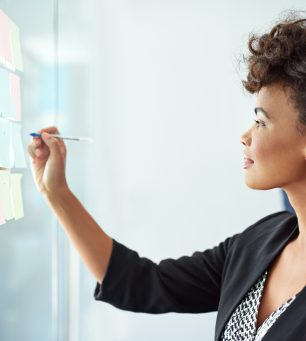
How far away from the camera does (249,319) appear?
2.39ft

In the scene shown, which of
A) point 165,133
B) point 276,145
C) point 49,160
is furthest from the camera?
point 165,133

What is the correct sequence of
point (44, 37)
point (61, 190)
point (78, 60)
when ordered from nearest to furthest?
point (61, 190) → point (44, 37) → point (78, 60)

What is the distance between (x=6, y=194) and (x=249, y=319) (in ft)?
1.70

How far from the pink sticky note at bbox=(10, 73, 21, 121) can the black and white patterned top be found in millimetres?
592

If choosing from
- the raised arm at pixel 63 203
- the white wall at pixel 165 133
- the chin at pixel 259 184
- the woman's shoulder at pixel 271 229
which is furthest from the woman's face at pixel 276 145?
the white wall at pixel 165 133

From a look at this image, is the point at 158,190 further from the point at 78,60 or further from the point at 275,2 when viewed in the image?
the point at 275,2

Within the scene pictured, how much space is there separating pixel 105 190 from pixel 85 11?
1.86 ft

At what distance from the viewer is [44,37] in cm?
115

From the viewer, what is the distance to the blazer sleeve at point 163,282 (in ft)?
2.77

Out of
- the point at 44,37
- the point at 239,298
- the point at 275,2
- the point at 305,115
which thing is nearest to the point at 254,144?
the point at 305,115

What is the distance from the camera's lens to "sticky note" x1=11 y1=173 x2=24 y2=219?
0.94m

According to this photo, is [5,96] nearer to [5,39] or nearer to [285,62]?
[5,39]

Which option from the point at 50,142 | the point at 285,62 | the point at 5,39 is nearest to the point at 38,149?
the point at 50,142

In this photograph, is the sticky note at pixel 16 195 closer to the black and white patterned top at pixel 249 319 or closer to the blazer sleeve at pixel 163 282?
the blazer sleeve at pixel 163 282
